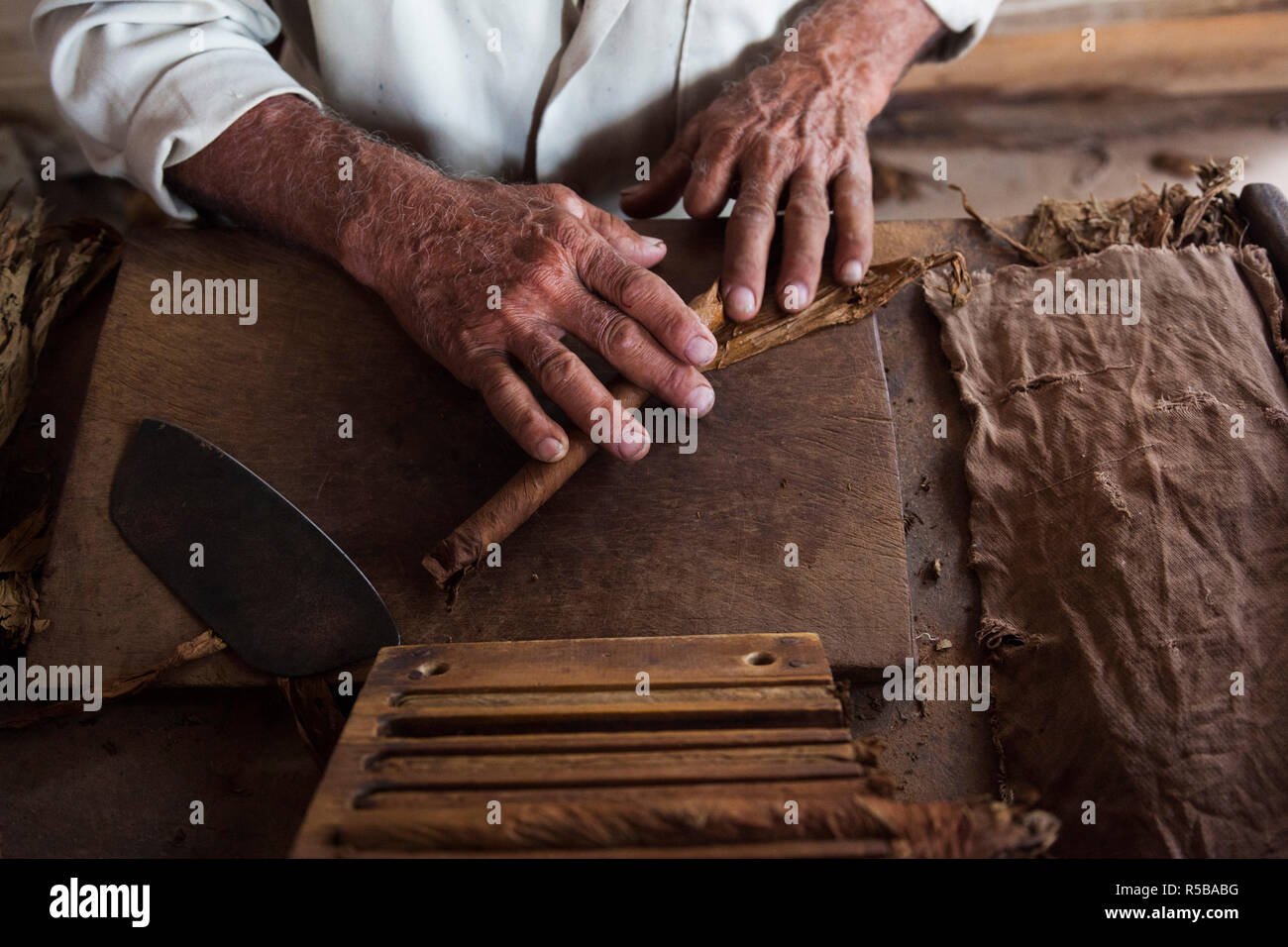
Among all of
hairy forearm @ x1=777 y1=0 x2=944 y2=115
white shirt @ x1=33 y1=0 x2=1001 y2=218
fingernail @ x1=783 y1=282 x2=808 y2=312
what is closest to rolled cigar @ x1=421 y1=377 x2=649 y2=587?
fingernail @ x1=783 y1=282 x2=808 y2=312

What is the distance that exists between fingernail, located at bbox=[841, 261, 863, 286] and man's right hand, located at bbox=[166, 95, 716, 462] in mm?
298

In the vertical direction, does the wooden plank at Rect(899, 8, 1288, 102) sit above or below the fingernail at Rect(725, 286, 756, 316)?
above

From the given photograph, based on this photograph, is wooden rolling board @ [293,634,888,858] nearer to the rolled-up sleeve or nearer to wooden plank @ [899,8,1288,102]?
the rolled-up sleeve

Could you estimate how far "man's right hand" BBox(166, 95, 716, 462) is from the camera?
1312mm

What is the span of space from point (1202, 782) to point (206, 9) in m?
1.86

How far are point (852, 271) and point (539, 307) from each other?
0.51 m

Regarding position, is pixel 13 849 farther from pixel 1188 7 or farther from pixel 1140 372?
pixel 1188 7

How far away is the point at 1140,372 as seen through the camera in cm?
135

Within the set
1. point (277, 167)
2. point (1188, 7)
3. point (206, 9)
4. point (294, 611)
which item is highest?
point (1188, 7)

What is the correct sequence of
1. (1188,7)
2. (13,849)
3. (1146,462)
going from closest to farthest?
1. (13,849)
2. (1146,462)
3. (1188,7)

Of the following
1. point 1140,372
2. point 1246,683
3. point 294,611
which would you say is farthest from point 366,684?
point 1140,372

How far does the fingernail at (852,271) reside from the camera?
4.76 feet

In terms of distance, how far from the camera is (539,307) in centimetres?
136

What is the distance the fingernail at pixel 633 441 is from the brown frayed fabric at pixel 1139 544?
489 mm
